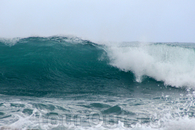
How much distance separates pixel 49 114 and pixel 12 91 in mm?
3094

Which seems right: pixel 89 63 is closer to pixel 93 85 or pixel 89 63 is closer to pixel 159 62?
pixel 93 85

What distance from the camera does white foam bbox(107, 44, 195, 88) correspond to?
8.67 m

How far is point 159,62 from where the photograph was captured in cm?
909

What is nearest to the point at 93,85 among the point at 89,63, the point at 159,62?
the point at 89,63

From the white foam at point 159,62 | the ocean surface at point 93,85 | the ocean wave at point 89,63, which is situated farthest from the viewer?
the white foam at point 159,62

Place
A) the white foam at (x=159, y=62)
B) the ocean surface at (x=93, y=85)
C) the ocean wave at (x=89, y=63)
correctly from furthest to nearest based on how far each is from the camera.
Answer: the white foam at (x=159, y=62)
the ocean wave at (x=89, y=63)
the ocean surface at (x=93, y=85)

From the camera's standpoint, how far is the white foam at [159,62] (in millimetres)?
8672

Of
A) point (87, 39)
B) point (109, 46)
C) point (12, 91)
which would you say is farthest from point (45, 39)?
point (12, 91)

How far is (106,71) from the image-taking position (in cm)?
898

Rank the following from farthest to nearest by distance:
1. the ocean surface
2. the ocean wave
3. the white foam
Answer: the white foam
the ocean wave
the ocean surface

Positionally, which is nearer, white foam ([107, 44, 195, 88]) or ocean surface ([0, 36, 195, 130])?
ocean surface ([0, 36, 195, 130])

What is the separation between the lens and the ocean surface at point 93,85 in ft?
12.9

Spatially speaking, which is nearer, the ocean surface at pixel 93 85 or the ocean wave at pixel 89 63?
the ocean surface at pixel 93 85

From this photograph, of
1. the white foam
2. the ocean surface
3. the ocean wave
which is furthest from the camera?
the white foam
